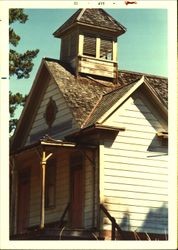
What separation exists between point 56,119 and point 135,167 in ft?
7.79

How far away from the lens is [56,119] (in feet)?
49.4

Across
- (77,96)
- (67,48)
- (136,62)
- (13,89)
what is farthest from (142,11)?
(67,48)

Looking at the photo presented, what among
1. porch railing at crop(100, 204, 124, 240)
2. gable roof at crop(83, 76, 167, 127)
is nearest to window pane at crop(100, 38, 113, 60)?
gable roof at crop(83, 76, 167, 127)

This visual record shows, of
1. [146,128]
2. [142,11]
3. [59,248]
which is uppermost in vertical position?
[142,11]

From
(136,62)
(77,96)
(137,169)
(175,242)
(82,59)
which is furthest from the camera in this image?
(82,59)

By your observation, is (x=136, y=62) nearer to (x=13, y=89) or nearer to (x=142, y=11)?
(x=142, y=11)

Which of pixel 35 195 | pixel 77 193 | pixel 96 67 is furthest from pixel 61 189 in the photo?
pixel 96 67

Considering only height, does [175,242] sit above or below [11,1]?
below

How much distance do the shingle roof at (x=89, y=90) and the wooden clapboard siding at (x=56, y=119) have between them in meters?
0.17

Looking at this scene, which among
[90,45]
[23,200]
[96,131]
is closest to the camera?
[96,131]

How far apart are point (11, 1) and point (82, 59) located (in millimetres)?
5259

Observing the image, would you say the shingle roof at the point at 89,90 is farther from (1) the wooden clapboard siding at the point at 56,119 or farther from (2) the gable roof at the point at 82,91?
(1) the wooden clapboard siding at the point at 56,119

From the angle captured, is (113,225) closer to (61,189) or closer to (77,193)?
(77,193)

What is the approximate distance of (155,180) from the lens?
1281 cm
